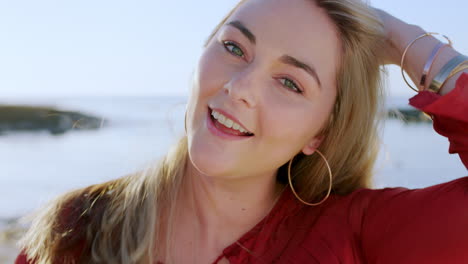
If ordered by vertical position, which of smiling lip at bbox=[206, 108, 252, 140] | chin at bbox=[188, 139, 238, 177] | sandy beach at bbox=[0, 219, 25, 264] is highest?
smiling lip at bbox=[206, 108, 252, 140]

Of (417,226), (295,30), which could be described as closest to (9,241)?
(295,30)

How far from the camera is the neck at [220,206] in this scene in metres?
2.28

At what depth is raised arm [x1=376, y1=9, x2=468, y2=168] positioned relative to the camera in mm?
1990

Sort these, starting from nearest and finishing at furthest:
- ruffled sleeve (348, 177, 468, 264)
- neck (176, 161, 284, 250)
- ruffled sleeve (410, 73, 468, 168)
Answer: ruffled sleeve (348, 177, 468, 264), ruffled sleeve (410, 73, 468, 168), neck (176, 161, 284, 250)

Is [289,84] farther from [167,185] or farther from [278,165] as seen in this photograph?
[167,185]

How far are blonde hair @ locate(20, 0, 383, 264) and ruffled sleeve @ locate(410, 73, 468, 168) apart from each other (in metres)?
0.35

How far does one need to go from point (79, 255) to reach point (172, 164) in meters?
0.57

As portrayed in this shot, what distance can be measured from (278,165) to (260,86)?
15.6 inches

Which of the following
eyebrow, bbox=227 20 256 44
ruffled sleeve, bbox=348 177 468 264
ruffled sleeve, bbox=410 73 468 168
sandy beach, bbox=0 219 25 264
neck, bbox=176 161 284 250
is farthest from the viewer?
sandy beach, bbox=0 219 25 264

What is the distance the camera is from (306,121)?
2.18 meters

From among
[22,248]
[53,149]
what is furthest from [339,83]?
[53,149]

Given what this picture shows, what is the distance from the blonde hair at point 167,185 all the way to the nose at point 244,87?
44 cm

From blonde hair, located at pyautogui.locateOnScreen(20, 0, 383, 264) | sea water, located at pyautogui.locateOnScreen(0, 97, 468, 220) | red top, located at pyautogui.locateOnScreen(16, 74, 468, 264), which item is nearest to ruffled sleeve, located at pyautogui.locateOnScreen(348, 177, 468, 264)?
red top, located at pyautogui.locateOnScreen(16, 74, 468, 264)

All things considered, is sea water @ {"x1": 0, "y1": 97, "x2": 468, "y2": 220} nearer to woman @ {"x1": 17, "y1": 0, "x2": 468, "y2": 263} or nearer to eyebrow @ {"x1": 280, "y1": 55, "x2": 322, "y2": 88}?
woman @ {"x1": 17, "y1": 0, "x2": 468, "y2": 263}
